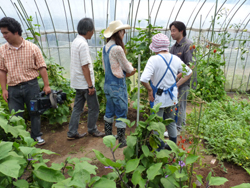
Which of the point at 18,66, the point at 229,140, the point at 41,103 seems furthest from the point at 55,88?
the point at 229,140

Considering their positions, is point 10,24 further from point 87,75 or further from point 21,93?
point 87,75

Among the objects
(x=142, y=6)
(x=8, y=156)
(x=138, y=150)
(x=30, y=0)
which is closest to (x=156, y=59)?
(x=138, y=150)

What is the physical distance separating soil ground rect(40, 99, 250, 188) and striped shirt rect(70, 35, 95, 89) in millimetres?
973

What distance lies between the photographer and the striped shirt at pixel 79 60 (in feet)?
8.85

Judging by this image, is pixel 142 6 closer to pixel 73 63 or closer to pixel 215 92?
pixel 215 92

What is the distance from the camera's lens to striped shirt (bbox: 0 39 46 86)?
2574 millimetres

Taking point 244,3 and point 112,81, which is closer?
point 112,81

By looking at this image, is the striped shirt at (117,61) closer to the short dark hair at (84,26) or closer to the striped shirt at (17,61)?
the short dark hair at (84,26)

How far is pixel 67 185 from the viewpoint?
1108 millimetres

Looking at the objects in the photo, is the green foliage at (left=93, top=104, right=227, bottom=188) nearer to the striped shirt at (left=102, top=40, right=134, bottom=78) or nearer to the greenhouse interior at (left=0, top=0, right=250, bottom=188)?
the greenhouse interior at (left=0, top=0, right=250, bottom=188)

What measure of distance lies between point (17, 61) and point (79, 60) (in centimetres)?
83

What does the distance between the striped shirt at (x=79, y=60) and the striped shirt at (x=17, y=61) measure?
544 mm

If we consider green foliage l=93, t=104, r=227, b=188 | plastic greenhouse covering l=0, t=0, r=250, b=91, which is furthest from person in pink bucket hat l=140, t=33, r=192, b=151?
plastic greenhouse covering l=0, t=0, r=250, b=91

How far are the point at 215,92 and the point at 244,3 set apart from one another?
3.54 m
